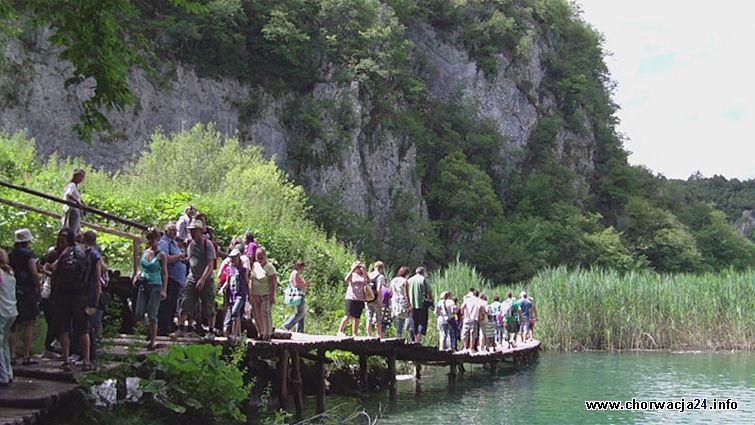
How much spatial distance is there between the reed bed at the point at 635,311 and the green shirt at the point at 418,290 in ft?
41.2

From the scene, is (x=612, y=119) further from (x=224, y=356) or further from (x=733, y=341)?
(x=224, y=356)

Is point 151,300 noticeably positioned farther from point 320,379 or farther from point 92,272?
point 320,379

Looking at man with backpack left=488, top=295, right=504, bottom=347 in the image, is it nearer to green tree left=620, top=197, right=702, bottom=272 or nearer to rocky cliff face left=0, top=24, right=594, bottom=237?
rocky cliff face left=0, top=24, right=594, bottom=237

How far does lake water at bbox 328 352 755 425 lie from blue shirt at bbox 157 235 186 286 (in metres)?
4.29

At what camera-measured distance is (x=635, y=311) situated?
32.6 metres

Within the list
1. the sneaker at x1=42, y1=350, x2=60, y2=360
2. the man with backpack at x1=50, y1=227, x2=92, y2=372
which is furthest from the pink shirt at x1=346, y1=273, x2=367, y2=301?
the man with backpack at x1=50, y1=227, x2=92, y2=372

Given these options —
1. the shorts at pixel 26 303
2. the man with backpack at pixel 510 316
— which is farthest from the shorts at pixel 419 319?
the shorts at pixel 26 303

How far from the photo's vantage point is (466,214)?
56.8 m

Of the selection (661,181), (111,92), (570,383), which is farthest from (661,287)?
(661,181)

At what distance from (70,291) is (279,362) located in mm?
6016

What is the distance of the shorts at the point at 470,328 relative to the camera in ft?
77.0

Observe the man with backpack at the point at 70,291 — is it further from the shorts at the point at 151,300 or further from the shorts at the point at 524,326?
the shorts at the point at 524,326

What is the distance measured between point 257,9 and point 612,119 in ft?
117

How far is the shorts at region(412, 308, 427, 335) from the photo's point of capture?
775 inches
